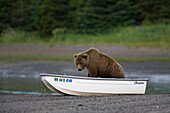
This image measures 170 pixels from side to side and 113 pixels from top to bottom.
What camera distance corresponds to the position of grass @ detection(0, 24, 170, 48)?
24.8 m

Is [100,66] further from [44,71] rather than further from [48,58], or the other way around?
[48,58]

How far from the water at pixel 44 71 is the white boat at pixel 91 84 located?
3.61 meters

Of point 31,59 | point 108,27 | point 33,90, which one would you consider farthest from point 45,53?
point 33,90

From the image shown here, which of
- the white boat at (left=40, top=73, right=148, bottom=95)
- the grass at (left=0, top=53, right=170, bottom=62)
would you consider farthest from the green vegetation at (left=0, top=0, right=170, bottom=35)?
the white boat at (left=40, top=73, right=148, bottom=95)

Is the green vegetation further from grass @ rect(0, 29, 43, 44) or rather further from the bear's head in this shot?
the bear's head

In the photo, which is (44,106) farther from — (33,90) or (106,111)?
(33,90)

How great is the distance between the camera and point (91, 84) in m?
9.92

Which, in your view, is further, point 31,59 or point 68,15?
point 68,15

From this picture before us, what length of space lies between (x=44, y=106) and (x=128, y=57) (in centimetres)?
1510

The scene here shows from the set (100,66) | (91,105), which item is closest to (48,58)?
(100,66)

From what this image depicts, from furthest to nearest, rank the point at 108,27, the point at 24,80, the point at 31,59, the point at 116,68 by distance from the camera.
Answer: the point at 108,27
the point at 31,59
the point at 24,80
the point at 116,68

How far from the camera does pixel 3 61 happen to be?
25016 mm

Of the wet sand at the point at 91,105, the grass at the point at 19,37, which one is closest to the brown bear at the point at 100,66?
the wet sand at the point at 91,105

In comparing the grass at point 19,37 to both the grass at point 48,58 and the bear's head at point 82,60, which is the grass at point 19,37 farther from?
the bear's head at point 82,60
